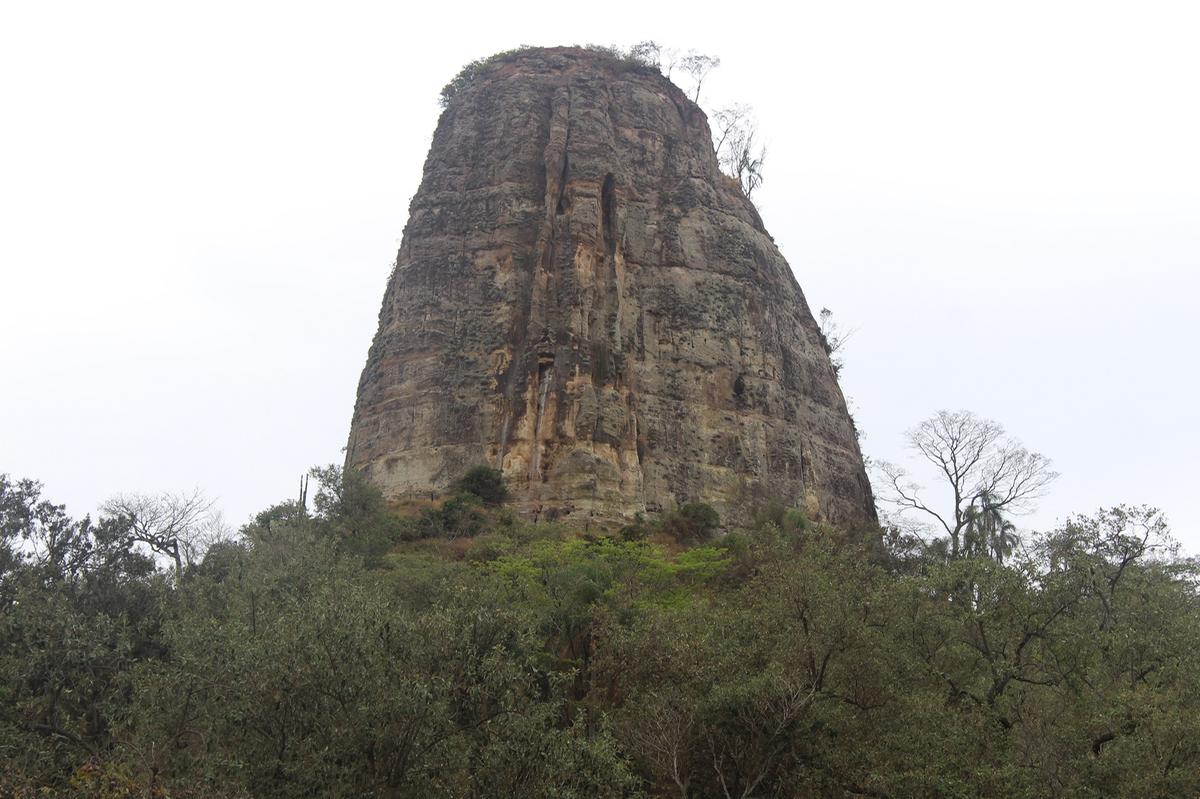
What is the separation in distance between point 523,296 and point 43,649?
29442 millimetres

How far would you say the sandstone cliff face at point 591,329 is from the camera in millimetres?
41969

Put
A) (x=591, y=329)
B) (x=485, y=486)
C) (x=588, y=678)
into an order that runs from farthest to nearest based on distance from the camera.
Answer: (x=591, y=329) < (x=485, y=486) < (x=588, y=678)

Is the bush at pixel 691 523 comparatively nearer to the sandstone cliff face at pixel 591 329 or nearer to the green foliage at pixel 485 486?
the sandstone cliff face at pixel 591 329

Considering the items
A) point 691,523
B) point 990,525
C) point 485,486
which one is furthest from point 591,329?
point 990,525

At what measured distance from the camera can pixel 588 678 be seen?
2341 centimetres

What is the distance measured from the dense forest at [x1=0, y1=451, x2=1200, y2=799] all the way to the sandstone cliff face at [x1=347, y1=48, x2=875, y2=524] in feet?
47.1

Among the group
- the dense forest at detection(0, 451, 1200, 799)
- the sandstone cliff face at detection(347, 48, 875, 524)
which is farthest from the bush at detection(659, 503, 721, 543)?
the dense forest at detection(0, 451, 1200, 799)

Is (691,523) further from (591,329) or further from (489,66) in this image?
(489,66)

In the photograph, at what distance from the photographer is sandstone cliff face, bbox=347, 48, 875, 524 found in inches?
1652

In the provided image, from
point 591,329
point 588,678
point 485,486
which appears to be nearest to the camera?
point 588,678

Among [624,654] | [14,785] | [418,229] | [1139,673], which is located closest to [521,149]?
[418,229]

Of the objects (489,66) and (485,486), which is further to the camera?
(489,66)

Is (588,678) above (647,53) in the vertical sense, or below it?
below

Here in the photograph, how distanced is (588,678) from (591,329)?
23.0 metres
